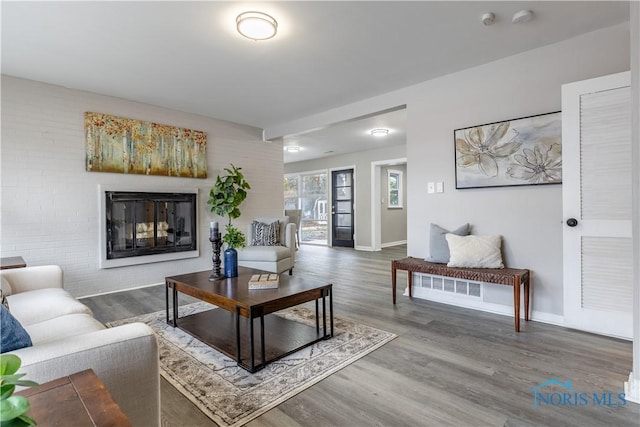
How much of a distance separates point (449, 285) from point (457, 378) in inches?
61.8

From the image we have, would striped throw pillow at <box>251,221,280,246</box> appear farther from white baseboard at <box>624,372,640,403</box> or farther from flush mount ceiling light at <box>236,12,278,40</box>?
white baseboard at <box>624,372,640,403</box>

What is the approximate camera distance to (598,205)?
2420 millimetres

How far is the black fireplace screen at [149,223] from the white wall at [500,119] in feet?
10.4

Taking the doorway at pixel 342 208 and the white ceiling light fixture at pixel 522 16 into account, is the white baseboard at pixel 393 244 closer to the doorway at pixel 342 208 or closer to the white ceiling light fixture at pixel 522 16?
the doorway at pixel 342 208

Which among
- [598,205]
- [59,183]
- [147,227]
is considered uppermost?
[59,183]

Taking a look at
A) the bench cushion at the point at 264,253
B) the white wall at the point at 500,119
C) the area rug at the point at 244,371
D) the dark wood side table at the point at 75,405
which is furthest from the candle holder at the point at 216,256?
the white wall at the point at 500,119

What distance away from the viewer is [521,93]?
2.93 meters

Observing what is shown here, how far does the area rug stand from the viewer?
1.66 meters

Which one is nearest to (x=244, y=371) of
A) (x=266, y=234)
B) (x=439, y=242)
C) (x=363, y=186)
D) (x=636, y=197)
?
(x=439, y=242)

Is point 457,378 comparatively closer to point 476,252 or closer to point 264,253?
point 476,252

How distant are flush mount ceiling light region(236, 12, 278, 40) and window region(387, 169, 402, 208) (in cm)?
599

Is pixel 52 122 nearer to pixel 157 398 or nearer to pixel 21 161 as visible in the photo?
pixel 21 161

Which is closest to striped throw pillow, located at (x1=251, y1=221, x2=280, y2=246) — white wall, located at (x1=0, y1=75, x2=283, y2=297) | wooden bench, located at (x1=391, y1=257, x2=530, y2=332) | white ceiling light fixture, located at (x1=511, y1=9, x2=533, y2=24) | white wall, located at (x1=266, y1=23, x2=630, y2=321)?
white wall, located at (x1=0, y1=75, x2=283, y2=297)

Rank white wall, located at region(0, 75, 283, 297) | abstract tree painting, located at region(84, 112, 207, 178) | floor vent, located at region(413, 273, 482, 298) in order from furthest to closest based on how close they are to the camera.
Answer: abstract tree painting, located at region(84, 112, 207, 178) → white wall, located at region(0, 75, 283, 297) → floor vent, located at region(413, 273, 482, 298)
